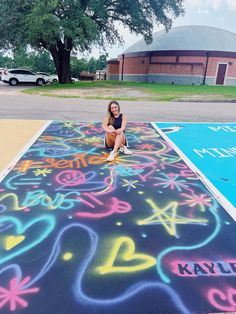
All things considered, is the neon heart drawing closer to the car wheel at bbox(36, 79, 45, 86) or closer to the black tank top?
the black tank top

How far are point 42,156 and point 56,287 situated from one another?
3.24 meters

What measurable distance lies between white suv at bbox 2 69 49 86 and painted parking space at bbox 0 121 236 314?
2376 cm

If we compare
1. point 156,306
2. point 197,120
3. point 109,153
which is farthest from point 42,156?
point 197,120

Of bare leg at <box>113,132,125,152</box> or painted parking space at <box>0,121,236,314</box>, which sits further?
bare leg at <box>113,132,125,152</box>

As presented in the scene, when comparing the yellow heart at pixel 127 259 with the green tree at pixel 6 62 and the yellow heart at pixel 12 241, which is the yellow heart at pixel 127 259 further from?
the green tree at pixel 6 62

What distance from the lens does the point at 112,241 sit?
274cm

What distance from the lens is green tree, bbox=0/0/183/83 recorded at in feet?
63.3

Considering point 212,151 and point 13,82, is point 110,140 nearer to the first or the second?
point 212,151

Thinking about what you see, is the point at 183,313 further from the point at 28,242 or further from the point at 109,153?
the point at 109,153

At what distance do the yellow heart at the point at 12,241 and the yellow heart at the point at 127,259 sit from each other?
89 centimetres

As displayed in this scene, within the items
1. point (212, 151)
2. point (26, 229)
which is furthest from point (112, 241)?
point (212, 151)

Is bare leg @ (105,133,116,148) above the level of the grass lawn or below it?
above

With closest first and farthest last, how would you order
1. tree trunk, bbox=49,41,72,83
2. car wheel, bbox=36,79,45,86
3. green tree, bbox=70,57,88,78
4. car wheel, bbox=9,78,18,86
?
1. tree trunk, bbox=49,41,72,83
2. car wheel, bbox=9,78,18,86
3. car wheel, bbox=36,79,45,86
4. green tree, bbox=70,57,88,78

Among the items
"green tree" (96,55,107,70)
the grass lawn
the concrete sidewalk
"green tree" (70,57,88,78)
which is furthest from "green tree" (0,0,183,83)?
"green tree" (96,55,107,70)
